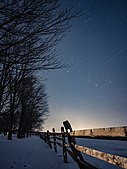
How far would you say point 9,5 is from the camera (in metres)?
4.29

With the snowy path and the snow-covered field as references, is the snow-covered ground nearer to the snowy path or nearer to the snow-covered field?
the snow-covered field

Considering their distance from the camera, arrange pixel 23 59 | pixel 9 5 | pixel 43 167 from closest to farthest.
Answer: pixel 9 5, pixel 23 59, pixel 43 167

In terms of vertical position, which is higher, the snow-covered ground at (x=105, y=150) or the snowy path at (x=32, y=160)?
the snowy path at (x=32, y=160)

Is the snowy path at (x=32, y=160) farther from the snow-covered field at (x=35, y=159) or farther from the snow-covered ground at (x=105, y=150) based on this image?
the snow-covered ground at (x=105, y=150)

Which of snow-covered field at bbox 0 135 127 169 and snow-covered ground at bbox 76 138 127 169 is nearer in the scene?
snow-covered field at bbox 0 135 127 169

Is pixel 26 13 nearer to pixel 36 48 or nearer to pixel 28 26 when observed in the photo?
pixel 28 26

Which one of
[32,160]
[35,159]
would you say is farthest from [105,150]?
[32,160]

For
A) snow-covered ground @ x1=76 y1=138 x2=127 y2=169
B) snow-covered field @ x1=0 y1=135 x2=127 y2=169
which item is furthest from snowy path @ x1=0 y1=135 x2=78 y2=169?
snow-covered ground @ x1=76 y1=138 x2=127 y2=169

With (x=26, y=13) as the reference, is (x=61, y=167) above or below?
below

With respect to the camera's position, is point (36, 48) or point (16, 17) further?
point (36, 48)

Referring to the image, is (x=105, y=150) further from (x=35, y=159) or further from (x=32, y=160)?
(x=32, y=160)

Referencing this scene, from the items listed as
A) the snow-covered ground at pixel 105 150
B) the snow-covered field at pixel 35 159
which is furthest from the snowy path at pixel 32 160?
the snow-covered ground at pixel 105 150

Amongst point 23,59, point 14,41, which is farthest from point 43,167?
point 14,41

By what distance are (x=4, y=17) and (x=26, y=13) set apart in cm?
68
